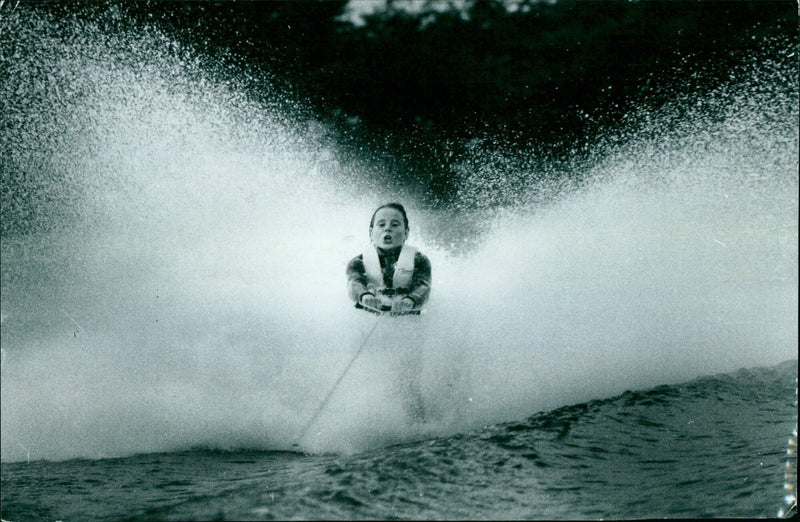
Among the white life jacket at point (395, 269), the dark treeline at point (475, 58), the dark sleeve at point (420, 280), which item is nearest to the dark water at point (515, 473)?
the dark sleeve at point (420, 280)

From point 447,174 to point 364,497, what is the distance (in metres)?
2.49

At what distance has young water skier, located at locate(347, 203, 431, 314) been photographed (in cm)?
359

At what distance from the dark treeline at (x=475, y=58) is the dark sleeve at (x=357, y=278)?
869mm

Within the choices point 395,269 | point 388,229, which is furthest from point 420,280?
point 388,229

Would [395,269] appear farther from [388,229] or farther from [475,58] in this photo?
[475,58]

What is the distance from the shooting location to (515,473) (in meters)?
2.97

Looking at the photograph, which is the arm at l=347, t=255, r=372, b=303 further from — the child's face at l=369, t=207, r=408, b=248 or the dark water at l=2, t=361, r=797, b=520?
the dark water at l=2, t=361, r=797, b=520

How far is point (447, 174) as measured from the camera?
3844mm

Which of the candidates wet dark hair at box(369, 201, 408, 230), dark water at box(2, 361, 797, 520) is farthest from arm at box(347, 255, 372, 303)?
dark water at box(2, 361, 797, 520)

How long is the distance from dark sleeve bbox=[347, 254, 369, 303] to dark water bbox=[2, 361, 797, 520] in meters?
1.20

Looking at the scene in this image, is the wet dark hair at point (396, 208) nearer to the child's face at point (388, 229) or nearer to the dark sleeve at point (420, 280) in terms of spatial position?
the child's face at point (388, 229)

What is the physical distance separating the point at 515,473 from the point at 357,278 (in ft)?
5.74

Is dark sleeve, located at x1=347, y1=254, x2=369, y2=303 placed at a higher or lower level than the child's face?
lower

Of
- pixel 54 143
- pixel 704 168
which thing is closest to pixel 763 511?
pixel 704 168
